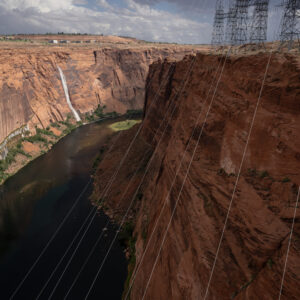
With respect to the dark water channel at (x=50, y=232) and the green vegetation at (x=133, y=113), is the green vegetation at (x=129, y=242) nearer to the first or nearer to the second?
the dark water channel at (x=50, y=232)

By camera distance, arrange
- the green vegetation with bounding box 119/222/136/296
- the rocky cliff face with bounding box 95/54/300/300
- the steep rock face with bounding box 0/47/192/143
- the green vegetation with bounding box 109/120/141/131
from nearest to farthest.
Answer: the rocky cliff face with bounding box 95/54/300/300 → the green vegetation with bounding box 119/222/136/296 → the steep rock face with bounding box 0/47/192/143 → the green vegetation with bounding box 109/120/141/131

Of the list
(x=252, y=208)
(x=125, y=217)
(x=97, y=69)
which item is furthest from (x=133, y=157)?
(x=97, y=69)

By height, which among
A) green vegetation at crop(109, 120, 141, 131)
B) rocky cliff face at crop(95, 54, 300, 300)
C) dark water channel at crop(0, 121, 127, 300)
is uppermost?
rocky cliff face at crop(95, 54, 300, 300)

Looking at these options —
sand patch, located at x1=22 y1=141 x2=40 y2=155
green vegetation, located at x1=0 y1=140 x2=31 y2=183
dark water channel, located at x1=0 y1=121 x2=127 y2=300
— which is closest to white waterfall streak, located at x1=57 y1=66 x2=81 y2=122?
sand patch, located at x1=22 y1=141 x2=40 y2=155

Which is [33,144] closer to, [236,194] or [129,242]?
[129,242]

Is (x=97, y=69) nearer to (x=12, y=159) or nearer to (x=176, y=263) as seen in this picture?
(x=12, y=159)

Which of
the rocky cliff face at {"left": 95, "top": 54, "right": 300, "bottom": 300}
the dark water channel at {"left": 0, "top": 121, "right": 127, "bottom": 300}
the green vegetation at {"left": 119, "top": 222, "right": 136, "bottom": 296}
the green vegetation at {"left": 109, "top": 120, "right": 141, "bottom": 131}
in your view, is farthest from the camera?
the green vegetation at {"left": 109, "top": 120, "right": 141, "bottom": 131}

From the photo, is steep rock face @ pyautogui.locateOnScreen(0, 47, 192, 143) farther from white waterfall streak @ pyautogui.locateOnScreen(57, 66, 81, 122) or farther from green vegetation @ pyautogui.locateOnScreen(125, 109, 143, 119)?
green vegetation @ pyautogui.locateOnScreen(125, 109, 143, 119)
